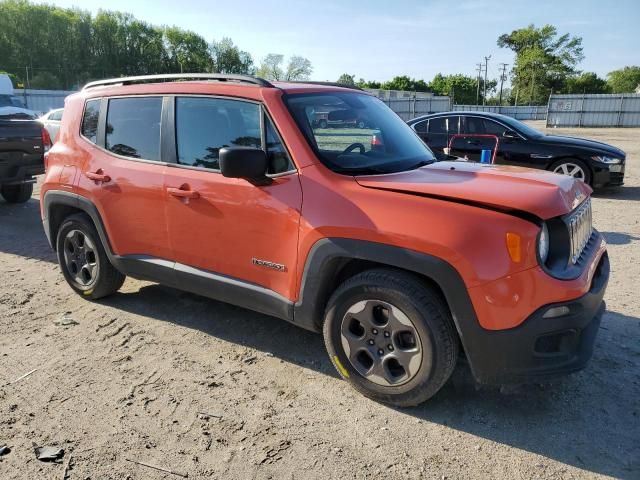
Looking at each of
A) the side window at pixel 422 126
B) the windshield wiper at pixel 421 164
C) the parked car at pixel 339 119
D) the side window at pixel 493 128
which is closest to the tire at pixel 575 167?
the side window at pixel 493 128

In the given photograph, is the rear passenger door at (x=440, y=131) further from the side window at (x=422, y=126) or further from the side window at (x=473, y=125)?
the side window at (x=473, y=125)

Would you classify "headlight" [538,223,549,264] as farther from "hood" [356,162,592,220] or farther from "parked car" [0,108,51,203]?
"parked car" [0,108,51,203]

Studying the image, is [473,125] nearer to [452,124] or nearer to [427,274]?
[452,124]

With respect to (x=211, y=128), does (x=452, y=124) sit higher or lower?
lower

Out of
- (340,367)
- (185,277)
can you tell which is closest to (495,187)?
(340,367)

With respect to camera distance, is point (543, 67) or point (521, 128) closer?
point (521, 128)

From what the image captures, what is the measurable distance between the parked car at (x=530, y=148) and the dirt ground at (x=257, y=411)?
5594 mm

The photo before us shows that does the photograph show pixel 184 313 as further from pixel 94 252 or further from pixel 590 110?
pixel 590 110

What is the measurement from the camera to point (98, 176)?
159 inches

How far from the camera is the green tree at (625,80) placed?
85375 millimetres

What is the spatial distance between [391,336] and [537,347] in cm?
76

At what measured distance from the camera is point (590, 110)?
121 feet

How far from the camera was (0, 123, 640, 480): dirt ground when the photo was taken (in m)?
2.52

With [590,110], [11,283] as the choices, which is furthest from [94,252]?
[590,110]
